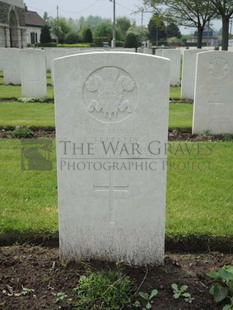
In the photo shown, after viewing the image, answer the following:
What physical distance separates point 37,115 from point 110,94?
21.4 ft

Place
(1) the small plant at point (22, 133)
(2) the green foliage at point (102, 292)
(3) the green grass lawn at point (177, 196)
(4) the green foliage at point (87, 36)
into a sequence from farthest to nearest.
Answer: (4) the green foliage at point (87, 36), (1) the small plant at point (22, 133), (3) the green grass lawn at point (177, 196), (2) the green foliage at point (102, 292)

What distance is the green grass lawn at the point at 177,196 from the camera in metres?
3.63

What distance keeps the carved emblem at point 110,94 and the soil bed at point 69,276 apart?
116 centimetres

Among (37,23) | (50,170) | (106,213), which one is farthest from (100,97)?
(37,23)

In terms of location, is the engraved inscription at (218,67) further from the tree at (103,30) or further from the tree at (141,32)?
the tree at (141,32)

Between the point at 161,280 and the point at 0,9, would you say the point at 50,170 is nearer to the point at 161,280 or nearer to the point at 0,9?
the point at 161,280

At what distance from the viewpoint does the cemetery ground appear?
2697 millimetres

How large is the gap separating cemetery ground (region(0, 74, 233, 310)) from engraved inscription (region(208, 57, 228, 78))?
1.87m

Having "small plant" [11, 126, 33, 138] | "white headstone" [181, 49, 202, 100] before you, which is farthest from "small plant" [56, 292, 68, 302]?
"white headstone" [181, 49, 202, 100]

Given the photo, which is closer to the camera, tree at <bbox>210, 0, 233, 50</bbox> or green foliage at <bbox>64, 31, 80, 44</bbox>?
tree at <bbox>210, 0, 233, 50</bbox>

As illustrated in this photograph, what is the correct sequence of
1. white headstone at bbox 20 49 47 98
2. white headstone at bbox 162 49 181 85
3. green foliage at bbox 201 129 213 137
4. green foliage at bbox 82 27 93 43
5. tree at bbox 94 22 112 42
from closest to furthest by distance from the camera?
green foliage at bbox 201 129 213 137 < white headstone at bbox 20 49 47 98 < white headstone at bbox 162 49 181 85 < green foliage at bbox 82 27 93 43 < tree at bbox 94 22 112 42

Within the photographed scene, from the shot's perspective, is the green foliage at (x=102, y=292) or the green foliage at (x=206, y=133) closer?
the green foliage at (x=102, y=292)

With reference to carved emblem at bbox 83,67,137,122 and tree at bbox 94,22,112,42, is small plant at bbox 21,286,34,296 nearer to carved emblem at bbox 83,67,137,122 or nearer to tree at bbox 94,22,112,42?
carved emblem at bbox 83,67,137,122

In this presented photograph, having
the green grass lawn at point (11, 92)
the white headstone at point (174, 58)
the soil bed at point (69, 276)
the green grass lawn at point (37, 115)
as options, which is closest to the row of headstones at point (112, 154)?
the soil bed at point (69, 276)
